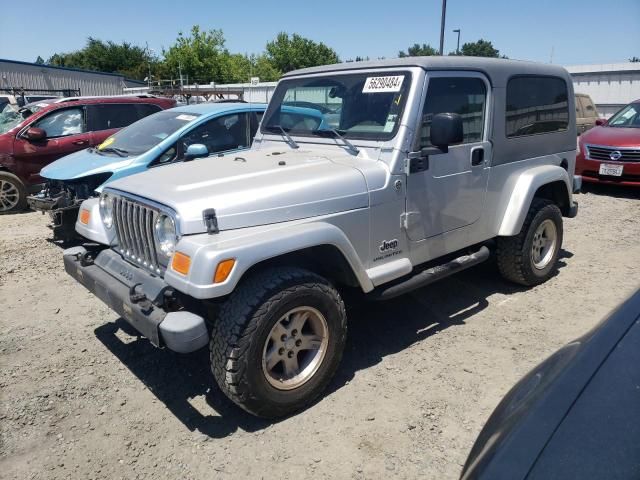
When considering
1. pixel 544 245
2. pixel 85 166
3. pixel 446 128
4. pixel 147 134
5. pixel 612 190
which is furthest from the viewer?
pixel 612 190

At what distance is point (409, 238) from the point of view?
12.0 ft

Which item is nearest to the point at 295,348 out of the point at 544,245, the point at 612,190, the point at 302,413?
the point at 302,413

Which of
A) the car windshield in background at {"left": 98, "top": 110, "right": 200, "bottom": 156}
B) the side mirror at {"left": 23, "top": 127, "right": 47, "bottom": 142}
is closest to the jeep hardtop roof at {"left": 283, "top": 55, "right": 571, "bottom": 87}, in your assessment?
the car windshield in background at {"left": 98, "top": 110, "right": 200, "bottom": 156}

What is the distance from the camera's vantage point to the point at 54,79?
27719mm

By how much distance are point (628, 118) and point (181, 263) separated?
10260mm

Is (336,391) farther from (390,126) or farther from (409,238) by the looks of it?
(390,126)

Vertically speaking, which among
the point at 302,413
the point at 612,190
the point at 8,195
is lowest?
the point at 302,413

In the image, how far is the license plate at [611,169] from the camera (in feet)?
29.1

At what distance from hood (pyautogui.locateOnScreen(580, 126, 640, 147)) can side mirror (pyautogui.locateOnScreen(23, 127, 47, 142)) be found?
9768 millimetres

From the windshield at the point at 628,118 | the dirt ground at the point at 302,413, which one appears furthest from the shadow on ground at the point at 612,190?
the dirt ground at the point at 302,413

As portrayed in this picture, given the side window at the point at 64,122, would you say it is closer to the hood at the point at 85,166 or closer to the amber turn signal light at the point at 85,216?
the hood at the point at 85,166

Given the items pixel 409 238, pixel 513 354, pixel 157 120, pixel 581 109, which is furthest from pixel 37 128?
pixel 581 109

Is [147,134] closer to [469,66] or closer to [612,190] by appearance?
[469,66]

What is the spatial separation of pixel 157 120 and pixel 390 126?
169 inches
